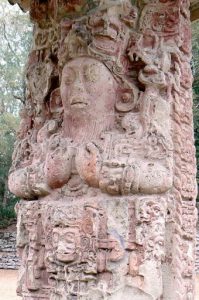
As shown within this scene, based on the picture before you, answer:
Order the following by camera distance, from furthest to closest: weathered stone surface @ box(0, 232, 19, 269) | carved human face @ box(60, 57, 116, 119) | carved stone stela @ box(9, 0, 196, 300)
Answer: weathered stone surface @ box(0, 232, 19, 269)
carved human face @ box(60, 57, 116, 119)
carved stone stela @ box(9, 0, 196, 300)

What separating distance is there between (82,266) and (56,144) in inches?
32.7

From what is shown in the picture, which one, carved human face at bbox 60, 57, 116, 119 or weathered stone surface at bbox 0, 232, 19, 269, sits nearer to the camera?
carved human face at bbox 60, 57, 116, 119

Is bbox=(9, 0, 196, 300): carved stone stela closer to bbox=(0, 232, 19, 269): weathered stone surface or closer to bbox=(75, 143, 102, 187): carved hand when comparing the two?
bbox=(75, 143, 102, 187): carved hand

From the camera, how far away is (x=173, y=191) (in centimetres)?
311

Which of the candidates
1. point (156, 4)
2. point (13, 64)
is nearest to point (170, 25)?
point (156, 4)

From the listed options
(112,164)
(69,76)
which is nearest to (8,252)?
(69,76)

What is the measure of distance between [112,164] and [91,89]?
545 mm

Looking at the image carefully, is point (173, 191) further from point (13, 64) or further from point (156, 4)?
point (13, 64)

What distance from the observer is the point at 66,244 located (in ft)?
9.68

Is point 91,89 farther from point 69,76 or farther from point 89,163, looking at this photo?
point 89,163

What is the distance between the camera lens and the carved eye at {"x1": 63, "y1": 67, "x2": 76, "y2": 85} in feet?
10.6

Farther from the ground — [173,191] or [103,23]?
[103,23]

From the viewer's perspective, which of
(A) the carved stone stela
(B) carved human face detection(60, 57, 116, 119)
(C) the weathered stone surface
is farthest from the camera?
(C) the weathered stone surface

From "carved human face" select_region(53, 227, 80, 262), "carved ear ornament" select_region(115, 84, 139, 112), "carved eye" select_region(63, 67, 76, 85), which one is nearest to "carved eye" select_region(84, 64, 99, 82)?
"carved eye" select_region(63, 67, 76, 85)
